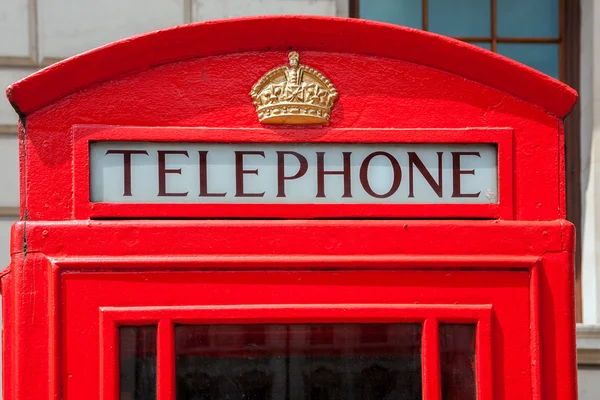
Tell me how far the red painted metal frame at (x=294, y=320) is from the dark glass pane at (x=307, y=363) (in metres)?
0.03

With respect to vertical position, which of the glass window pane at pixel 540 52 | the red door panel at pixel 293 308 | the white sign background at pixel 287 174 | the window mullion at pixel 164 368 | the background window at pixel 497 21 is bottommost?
the window mullion at pixel 164 368

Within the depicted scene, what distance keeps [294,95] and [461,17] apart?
320cm

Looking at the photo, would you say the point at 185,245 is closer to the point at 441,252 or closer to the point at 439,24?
the point at 441,252

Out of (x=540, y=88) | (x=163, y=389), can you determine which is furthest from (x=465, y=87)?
(x=163, y=389)

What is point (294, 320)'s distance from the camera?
1761 mm

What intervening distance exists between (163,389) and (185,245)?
35 centimetres

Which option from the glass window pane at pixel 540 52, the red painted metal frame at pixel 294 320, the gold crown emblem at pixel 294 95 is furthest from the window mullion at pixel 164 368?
the glass window pane at pixel 540 52

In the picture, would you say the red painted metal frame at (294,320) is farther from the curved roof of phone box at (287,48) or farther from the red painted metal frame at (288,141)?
the curved roof of phone box at (287,48)

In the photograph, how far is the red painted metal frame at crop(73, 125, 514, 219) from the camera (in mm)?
1771

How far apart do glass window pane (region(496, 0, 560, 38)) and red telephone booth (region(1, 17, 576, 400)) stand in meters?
3.00

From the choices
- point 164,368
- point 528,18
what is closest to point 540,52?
point 528,18

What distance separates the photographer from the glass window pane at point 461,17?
464 cm

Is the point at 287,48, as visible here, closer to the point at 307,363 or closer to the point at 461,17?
the point at 307,363

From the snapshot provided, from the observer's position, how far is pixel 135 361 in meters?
1.76
